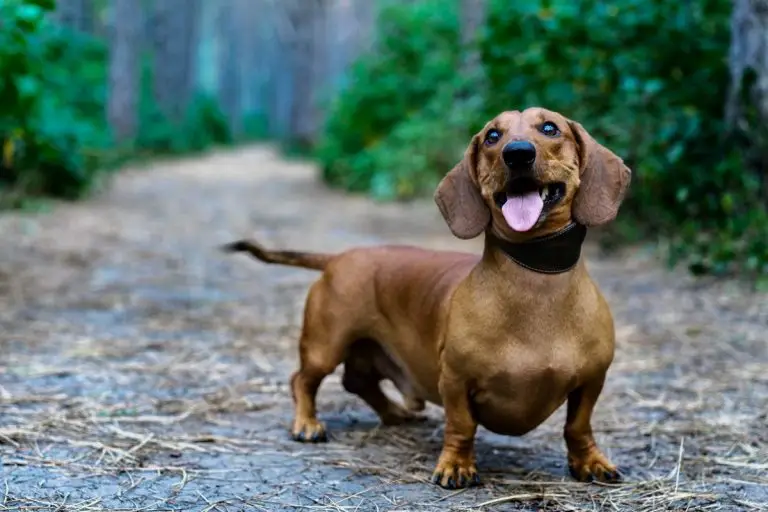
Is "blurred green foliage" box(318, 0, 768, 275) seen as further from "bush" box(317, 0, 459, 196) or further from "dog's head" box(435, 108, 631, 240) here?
"bush" box(317, 0, 459, 196)

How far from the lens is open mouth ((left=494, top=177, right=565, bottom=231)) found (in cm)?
268

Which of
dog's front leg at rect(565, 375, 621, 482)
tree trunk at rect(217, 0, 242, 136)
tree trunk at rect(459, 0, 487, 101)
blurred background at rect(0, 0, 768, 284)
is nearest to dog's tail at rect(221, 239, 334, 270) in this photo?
dog's front leg at rect(565, 375, 621, 482)

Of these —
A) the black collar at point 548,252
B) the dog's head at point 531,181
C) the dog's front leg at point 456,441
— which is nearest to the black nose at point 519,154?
the dog's head at point 531,181

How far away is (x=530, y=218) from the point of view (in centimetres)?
268

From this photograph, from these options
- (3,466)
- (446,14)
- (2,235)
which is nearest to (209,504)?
(3,466)

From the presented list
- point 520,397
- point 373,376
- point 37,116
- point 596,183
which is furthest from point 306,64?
point 520,397

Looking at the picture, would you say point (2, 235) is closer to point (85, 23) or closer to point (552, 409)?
point (552, 409)

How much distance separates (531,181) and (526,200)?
0.06 metres

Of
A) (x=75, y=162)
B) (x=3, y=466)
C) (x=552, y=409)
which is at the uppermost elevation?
(x=552, y=409)

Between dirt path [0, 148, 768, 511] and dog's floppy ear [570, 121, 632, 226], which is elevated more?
dog's floppy ear [570, 121, 632, 226]

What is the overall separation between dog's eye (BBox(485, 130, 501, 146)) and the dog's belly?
656mm

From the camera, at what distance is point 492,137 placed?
9.27 feet

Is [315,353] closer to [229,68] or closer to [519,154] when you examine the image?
[519,154]

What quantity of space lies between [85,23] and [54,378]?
24.2 metres
